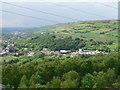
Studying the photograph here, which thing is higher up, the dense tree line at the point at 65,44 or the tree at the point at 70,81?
the tree at the point at 70,81

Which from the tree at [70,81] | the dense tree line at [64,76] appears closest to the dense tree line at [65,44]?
the dense tree line at [64,76]

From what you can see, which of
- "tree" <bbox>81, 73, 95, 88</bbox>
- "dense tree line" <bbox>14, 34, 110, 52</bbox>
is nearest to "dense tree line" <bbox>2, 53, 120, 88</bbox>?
"tree" <bbox>81, 73, 95, 88</bbox>

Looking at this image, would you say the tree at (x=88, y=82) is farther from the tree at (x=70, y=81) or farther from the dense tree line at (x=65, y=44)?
the dense tree line at (x=65, y=44)

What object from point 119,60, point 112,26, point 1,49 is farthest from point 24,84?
point 112,26

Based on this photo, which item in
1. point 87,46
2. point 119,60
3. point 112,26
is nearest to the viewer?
point 119,60

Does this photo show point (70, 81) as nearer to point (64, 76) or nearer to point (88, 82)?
point (64, 76)

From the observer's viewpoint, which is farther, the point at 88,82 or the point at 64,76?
the point at 64,76

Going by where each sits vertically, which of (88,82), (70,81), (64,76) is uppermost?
(70,81)

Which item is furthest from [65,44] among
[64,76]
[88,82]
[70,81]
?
[70,81]

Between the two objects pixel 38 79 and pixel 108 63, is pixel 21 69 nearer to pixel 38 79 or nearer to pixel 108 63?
pixel 38 79

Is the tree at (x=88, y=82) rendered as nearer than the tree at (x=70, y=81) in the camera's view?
No

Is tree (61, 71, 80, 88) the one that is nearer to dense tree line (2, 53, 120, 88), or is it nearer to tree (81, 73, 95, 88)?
dense tree line (2, 53, 120, 88)
